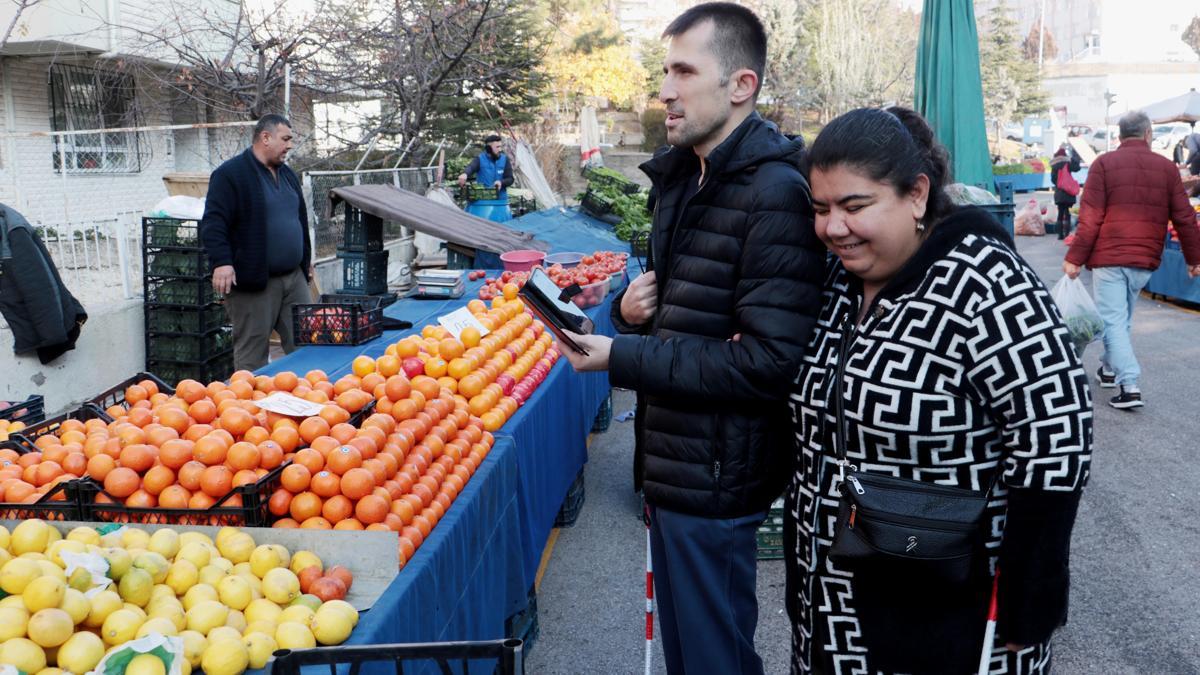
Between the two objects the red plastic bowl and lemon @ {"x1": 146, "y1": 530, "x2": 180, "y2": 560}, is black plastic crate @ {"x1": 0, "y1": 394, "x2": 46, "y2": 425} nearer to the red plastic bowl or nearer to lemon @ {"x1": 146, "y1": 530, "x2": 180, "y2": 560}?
lemon @ {"x1": 146, "y1": 530, "x2": 180, "y2": 560}

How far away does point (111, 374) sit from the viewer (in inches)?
311

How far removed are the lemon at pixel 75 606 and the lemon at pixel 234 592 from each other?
319mm

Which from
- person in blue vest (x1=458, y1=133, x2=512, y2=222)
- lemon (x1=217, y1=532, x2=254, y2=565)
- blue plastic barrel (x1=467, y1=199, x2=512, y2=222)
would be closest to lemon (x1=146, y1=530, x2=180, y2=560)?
lemon (x1=217, y1=532, x2=254, y2=565)

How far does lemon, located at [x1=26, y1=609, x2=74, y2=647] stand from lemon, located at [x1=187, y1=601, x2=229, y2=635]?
27cm

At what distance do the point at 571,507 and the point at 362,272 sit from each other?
3.09 meters

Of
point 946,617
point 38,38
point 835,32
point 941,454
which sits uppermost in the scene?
point 835,32

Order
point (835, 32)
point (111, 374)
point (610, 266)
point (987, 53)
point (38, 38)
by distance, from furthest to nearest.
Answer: point (987, 53) < point (835, 32) < point (38, 38) < point (610, 266) < point (111, 374)

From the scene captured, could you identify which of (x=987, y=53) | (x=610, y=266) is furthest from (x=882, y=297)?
(x=987, y=53)

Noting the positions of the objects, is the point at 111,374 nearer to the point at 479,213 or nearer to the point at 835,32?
the point at 479,213

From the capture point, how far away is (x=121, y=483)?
9.05ft

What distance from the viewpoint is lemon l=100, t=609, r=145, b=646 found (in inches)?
82.3

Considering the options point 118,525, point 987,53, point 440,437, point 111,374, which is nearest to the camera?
point 118,525

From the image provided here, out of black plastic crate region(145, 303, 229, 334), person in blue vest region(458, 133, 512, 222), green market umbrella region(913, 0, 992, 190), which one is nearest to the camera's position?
green market umbrella region(913, 0, 992, 190)

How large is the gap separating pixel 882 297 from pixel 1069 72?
83363 millimetres
